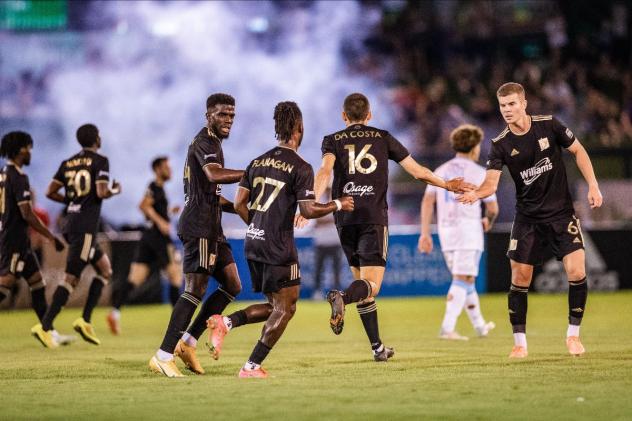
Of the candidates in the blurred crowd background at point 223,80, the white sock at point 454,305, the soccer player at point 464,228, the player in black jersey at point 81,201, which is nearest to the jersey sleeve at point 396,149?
the soccer player at point 464,228

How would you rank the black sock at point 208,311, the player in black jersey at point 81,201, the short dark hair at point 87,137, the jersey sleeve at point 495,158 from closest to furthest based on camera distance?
1. the black sock at point 208,311
2. the jersey sleeve at point 495,158
3. the player in black jersey at point 81,201
4. the short dark hair at point 87,137

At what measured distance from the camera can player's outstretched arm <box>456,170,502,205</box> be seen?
407 inches

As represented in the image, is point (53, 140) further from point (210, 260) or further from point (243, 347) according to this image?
point (210, 260)

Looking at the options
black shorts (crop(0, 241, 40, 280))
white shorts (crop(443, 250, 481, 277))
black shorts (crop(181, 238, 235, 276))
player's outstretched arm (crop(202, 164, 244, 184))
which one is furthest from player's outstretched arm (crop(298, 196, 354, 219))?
black shorts (crop(0, 241, 40, 280))

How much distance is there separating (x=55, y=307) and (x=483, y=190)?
5424mm

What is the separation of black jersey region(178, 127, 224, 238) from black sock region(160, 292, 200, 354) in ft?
1.89

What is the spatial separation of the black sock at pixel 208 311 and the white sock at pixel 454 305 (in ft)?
13.4

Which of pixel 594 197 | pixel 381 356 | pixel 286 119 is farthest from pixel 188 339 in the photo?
pixel 594 197

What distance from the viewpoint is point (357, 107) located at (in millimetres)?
10375

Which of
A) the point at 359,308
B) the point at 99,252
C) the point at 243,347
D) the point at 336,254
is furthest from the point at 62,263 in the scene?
the point at 359,308

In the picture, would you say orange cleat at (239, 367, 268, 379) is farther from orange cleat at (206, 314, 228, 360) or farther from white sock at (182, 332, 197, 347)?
white sock at (182, 332, 197, 347)

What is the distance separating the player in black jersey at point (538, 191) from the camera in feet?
33.9

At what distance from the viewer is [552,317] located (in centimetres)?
1659

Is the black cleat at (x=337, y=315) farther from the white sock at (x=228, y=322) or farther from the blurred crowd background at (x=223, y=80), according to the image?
the blurred crowd background at (x=223, y=80)
